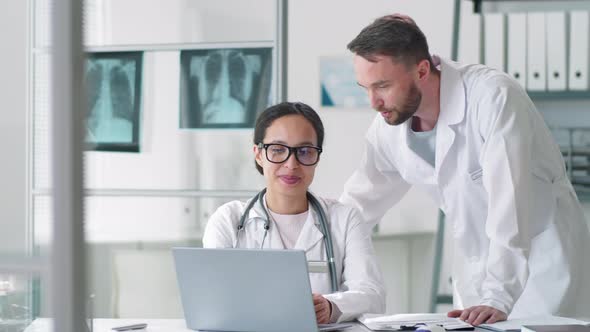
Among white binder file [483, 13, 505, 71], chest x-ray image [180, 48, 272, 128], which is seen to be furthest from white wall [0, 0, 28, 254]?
white binder file [483, 13, 505, 71]

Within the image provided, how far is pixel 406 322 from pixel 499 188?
404 mm

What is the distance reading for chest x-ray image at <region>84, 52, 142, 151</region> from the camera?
2742mm

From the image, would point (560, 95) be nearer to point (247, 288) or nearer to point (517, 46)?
point (517, 46)

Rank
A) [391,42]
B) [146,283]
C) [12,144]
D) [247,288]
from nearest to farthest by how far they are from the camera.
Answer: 1. [12,144]
2. [247,288]
3. [391,42]
4. [146,283]

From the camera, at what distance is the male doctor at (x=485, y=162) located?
5.90 ft

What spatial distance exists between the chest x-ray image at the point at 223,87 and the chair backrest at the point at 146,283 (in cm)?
89

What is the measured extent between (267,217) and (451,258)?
1.98m

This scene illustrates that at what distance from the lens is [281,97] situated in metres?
2.33

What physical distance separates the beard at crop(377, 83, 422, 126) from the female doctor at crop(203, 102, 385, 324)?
189 mm

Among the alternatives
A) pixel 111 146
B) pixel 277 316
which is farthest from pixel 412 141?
pixel 111 146

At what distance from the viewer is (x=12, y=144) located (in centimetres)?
98

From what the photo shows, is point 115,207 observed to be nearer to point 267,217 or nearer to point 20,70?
point 267,217

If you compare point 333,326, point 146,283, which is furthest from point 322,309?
point 146,283

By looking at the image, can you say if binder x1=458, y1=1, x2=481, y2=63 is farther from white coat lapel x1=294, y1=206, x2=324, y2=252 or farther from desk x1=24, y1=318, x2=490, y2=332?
desk x1=24, y1=318, x2=490, y2=332
